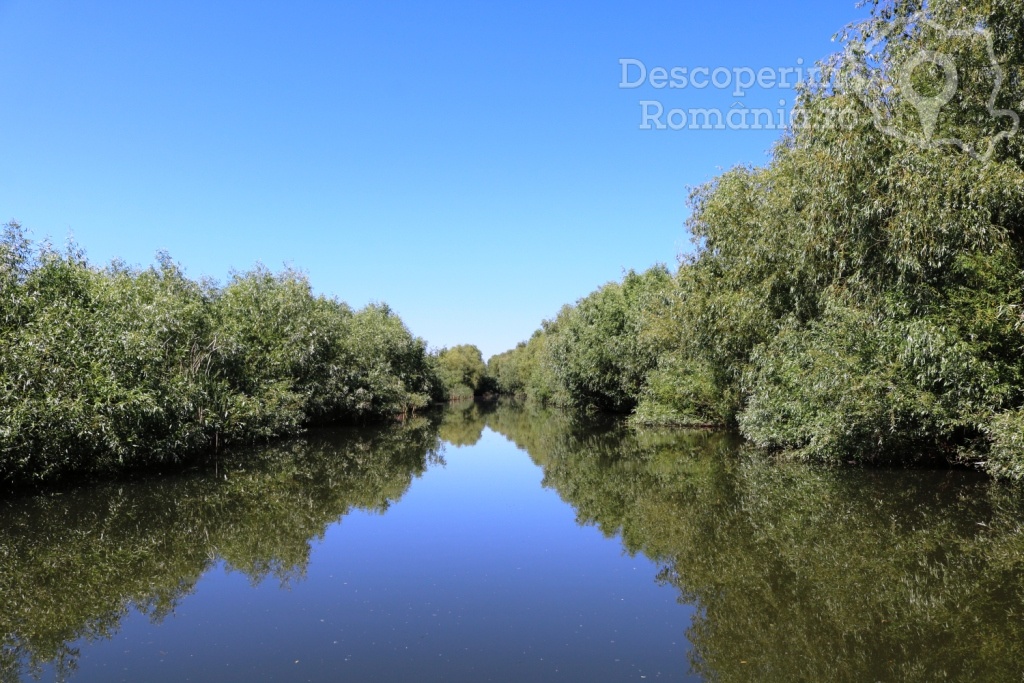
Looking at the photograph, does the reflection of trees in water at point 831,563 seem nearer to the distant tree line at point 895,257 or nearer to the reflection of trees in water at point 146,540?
the distant tree line at point 895,257

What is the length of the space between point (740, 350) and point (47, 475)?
1881 centimetres

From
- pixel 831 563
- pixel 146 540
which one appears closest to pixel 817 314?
pixel 831 563

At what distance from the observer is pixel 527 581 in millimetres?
8992

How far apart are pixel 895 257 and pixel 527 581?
8.61 m

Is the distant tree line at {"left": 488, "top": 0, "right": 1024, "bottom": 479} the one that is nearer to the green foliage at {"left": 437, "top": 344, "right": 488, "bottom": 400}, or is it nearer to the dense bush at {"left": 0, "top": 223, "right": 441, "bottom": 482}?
the dense bush at {"left": 0, "top": 223, "right": 441, "bottom": 482}

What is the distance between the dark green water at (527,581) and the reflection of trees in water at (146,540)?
0.05 meters

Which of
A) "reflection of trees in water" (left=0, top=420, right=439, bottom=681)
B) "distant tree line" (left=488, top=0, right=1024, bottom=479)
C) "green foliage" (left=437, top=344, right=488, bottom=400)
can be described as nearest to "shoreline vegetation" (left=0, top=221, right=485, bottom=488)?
"reflection of trees in water" (left=0, top=420, right=439, bottom=681)

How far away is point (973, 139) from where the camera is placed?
1195 cm

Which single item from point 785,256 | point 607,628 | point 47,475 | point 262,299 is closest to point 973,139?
point 785,256

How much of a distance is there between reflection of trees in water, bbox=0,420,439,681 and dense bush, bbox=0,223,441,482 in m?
1.27

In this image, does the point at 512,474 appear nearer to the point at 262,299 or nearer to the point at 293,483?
the point at 293,483

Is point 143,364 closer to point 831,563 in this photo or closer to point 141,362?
point 141,362

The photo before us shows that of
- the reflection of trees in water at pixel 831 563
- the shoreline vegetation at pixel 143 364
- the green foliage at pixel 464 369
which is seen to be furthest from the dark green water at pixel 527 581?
the green foliage at pixel 464 369

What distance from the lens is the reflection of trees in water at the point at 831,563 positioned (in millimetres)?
6066
